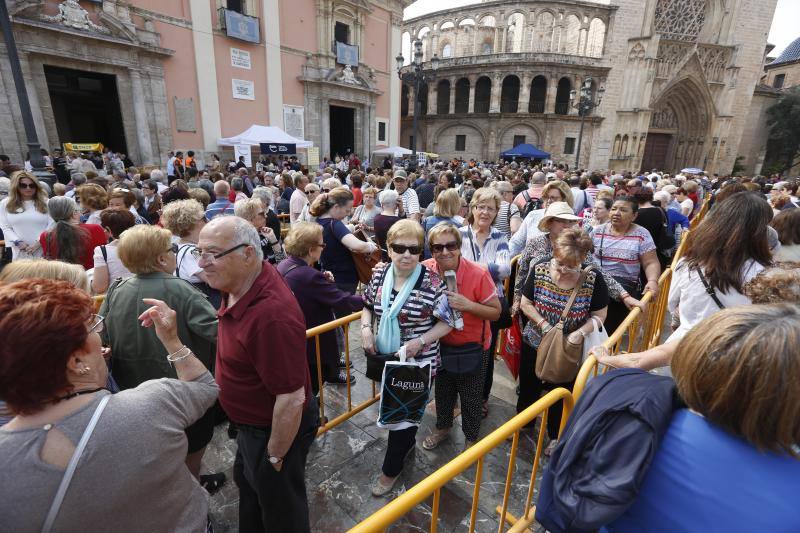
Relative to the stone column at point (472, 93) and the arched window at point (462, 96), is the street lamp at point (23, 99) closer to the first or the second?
the stone column at point (472, 93)

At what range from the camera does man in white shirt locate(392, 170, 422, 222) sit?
20.2ft

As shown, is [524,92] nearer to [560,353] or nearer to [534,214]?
[534,214]

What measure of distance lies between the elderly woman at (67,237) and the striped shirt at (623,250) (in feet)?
16.0

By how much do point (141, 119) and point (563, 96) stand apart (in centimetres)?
3188


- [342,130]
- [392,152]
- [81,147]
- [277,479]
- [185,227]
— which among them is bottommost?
[277,479]

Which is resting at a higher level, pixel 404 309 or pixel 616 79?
pixel 616 79

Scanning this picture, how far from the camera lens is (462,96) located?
3600cm

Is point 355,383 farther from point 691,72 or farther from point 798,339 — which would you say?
point 691,72

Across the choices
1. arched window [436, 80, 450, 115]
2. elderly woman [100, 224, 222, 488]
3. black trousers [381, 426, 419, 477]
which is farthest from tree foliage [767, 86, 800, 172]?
elderly woman [100, 224, 222, 488]

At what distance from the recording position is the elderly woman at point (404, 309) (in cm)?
243

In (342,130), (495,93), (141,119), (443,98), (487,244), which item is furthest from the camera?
(443,98)

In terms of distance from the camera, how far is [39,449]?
1046mm

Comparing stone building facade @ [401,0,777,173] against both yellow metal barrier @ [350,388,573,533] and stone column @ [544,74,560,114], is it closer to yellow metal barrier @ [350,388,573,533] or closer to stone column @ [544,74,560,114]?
stone column @ [544,74,560,114]

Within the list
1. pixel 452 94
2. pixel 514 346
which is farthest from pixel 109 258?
pixel 452 94
